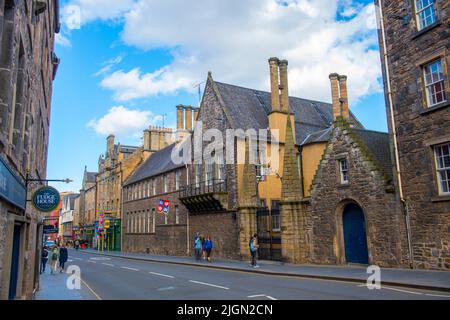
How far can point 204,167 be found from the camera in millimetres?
31469

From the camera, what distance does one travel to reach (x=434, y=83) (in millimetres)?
15430

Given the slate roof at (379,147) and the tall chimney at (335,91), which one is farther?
the tall chimney at (335,91)

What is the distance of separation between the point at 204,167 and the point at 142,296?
20355 millimetres

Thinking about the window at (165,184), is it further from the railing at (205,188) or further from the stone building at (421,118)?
the stone building at (421,118)

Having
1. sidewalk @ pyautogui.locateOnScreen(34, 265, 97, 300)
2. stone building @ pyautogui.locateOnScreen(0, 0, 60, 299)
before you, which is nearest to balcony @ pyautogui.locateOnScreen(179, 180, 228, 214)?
sidewalk @ pyautogui.locateOnScreen(34, 265, 97, 300)

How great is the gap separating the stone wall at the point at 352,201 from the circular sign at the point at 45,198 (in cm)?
1376

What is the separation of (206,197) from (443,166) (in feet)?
57.0

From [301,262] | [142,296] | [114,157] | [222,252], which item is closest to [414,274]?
[301,262]

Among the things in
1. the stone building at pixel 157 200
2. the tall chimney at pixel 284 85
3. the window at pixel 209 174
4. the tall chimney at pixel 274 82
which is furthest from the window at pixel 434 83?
the stone building at pixel 157 200

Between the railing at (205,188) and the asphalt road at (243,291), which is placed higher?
the railing at (205,188)

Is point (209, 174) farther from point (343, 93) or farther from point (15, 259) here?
point (15, 259)

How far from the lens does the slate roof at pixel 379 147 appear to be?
18.9 metres

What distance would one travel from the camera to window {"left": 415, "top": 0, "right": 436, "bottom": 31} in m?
15.6

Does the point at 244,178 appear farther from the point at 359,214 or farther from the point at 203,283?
the point at 203,283
